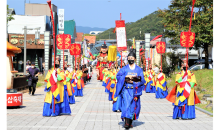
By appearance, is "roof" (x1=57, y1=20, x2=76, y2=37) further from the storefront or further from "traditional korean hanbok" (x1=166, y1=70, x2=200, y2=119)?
"traditional korean hanbok" (x1=166, y1=70, x2=200, y2=119)

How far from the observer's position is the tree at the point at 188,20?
27109 millimetres

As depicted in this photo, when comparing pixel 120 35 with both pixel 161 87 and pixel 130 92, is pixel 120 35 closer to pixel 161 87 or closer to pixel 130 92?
pixel 130 92

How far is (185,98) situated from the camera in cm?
1027

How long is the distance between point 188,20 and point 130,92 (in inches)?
814

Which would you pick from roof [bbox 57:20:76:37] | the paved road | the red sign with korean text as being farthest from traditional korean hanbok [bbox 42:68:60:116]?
roof [bbox 57:20:76:37]

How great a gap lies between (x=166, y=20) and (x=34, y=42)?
23.5 m

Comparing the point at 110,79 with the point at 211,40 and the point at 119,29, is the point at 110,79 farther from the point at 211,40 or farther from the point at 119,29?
the point at 211,40

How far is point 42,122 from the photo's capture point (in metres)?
9.17

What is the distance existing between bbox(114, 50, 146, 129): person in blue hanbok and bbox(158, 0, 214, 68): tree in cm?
1953

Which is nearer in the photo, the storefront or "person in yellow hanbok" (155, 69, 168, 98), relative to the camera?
"person in yellow hanbok" (155, 69, 168, 98)

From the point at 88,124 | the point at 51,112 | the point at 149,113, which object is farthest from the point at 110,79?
the point at 88,124

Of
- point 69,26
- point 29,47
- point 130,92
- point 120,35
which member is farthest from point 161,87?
point 69,26

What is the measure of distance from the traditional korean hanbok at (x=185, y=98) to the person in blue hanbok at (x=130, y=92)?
2069 mm

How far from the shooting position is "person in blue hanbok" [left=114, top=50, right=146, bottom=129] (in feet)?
28.1
